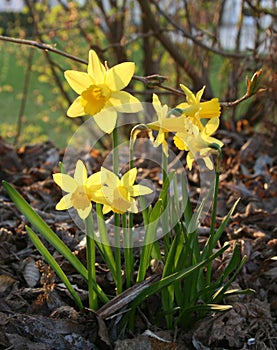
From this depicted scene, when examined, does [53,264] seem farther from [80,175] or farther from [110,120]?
[110,120]

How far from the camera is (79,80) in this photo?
5.08ft

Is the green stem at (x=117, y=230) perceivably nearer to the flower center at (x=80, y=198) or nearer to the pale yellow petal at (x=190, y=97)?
the flower center at (x=80, y=198)

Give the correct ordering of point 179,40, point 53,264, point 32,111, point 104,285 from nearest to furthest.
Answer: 1. point 53,264
2. point 104,285
3. point 179,40
4. point 32,111

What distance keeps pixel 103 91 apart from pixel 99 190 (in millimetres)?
273

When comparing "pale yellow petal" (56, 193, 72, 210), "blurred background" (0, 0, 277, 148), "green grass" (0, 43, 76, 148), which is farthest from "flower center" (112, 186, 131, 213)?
"green grass" (0, 43, 76, 148)

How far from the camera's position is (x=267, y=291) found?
2199mm

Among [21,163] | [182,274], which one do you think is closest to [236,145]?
[21,163]

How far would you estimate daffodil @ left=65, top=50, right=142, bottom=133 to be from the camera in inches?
60.6

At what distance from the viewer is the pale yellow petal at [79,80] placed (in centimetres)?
154

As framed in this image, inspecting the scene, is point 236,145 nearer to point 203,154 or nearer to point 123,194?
point 203,154

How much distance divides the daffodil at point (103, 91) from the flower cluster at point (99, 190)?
0.48ft

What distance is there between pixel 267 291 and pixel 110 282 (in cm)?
61

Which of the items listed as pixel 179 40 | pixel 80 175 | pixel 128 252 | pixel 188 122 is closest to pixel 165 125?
pixel 188 122

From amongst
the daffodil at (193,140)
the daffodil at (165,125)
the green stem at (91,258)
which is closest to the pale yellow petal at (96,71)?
the daffodil at (165,125)
